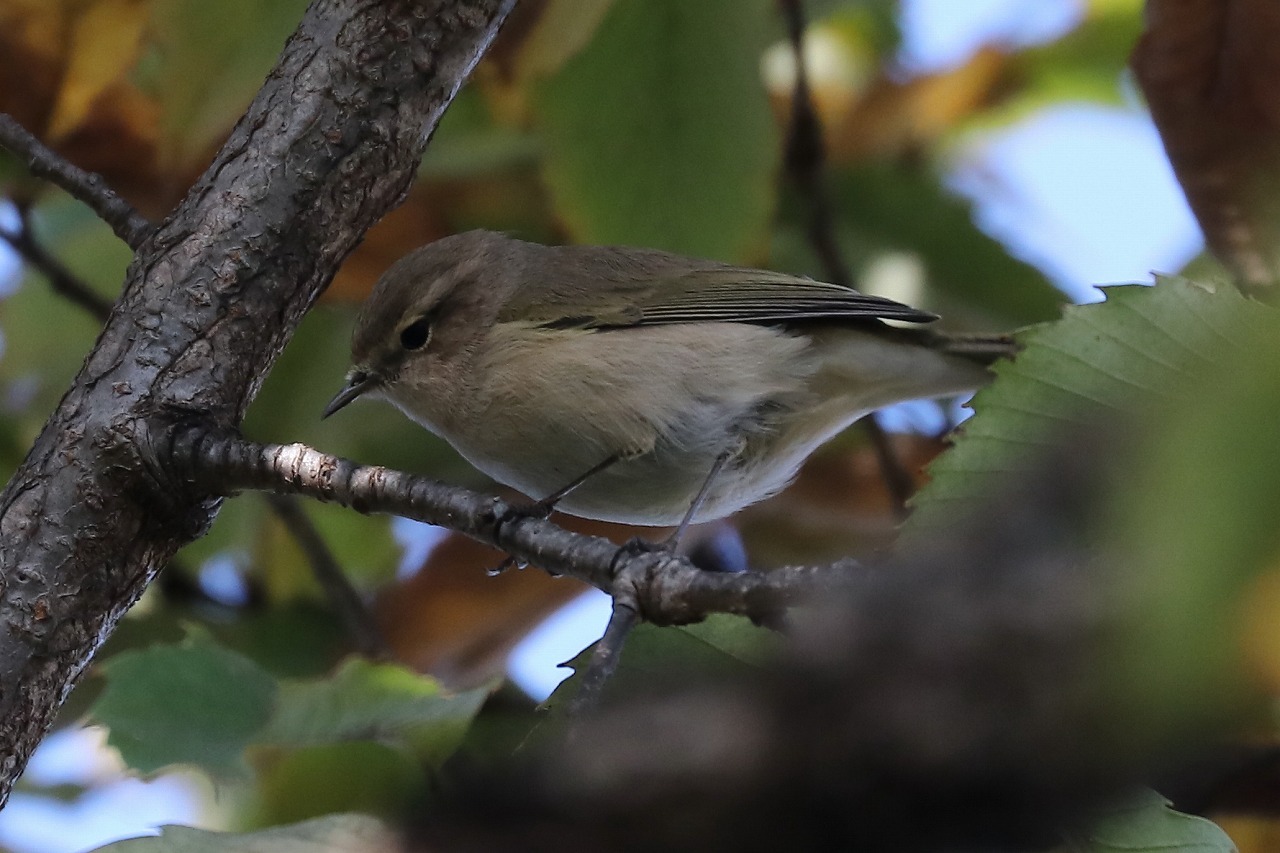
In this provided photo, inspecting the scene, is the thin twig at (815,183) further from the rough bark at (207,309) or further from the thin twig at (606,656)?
the thin twig at (606,656)

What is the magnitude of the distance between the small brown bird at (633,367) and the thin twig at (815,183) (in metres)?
0.20

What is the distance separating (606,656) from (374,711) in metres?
0.80

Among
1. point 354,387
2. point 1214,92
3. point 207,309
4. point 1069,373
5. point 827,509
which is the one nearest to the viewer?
point 1069,373

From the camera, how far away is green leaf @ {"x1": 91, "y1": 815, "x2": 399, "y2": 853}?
1176mm

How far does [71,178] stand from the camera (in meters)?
2.45

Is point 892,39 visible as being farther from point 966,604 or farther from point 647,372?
point 966,604

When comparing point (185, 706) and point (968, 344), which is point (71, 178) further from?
point (968, 344)

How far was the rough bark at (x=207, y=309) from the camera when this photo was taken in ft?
6.59

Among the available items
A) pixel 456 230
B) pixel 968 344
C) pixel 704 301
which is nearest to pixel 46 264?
pixel 456 230

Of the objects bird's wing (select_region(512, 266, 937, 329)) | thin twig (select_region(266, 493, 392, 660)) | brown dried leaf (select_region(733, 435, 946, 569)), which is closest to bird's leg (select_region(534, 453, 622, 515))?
bird's wing (select_region(512, 266, 937, 329))

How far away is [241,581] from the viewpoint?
3920 millimetres

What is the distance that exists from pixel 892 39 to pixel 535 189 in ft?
5.83

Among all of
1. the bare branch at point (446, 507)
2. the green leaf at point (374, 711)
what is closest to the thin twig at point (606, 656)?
the bare branch at point (446, 507)

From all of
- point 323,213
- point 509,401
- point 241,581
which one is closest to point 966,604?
point 323,213
